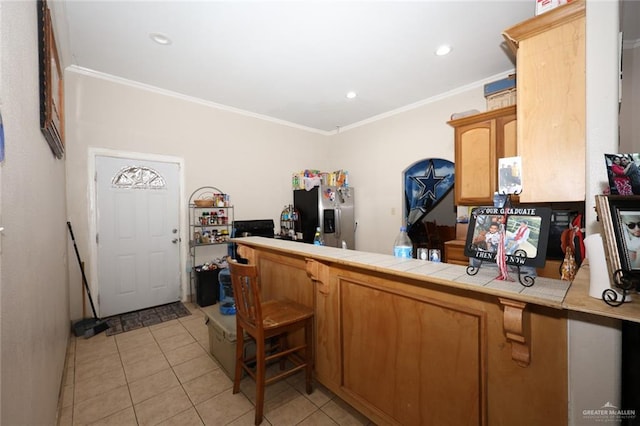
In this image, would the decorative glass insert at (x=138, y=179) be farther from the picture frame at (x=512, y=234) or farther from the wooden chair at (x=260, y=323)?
the picture frame at (x=512, y=234)

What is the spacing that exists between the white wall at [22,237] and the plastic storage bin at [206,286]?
7.22ft

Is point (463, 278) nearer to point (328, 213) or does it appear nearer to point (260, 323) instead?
point (260, 323)

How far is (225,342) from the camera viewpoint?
7.34 ft

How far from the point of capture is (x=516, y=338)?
1.02 metres

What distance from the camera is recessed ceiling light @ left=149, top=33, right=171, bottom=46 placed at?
2.59 meters

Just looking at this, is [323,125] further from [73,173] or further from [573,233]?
Result: [573,233]

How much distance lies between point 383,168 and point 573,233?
3458 mm

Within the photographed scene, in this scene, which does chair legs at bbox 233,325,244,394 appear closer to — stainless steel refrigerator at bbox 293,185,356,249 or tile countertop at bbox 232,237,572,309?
tile countertop at bbox 232,237,572,309

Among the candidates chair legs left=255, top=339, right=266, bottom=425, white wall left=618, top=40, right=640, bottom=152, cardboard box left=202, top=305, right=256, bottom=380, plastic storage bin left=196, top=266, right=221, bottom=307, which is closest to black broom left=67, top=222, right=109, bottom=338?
plastic storage bin left=196, top=266, right=221, bottom=307

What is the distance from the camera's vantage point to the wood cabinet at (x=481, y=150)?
3.05m

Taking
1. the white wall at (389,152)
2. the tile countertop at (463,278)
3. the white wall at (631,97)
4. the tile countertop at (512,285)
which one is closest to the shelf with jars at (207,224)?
the white wall at (389,152)

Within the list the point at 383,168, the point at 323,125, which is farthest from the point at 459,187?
the point at 323,125

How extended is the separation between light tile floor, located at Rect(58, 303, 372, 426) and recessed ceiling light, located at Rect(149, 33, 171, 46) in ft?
10.3

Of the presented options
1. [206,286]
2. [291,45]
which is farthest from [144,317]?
[291,45]
